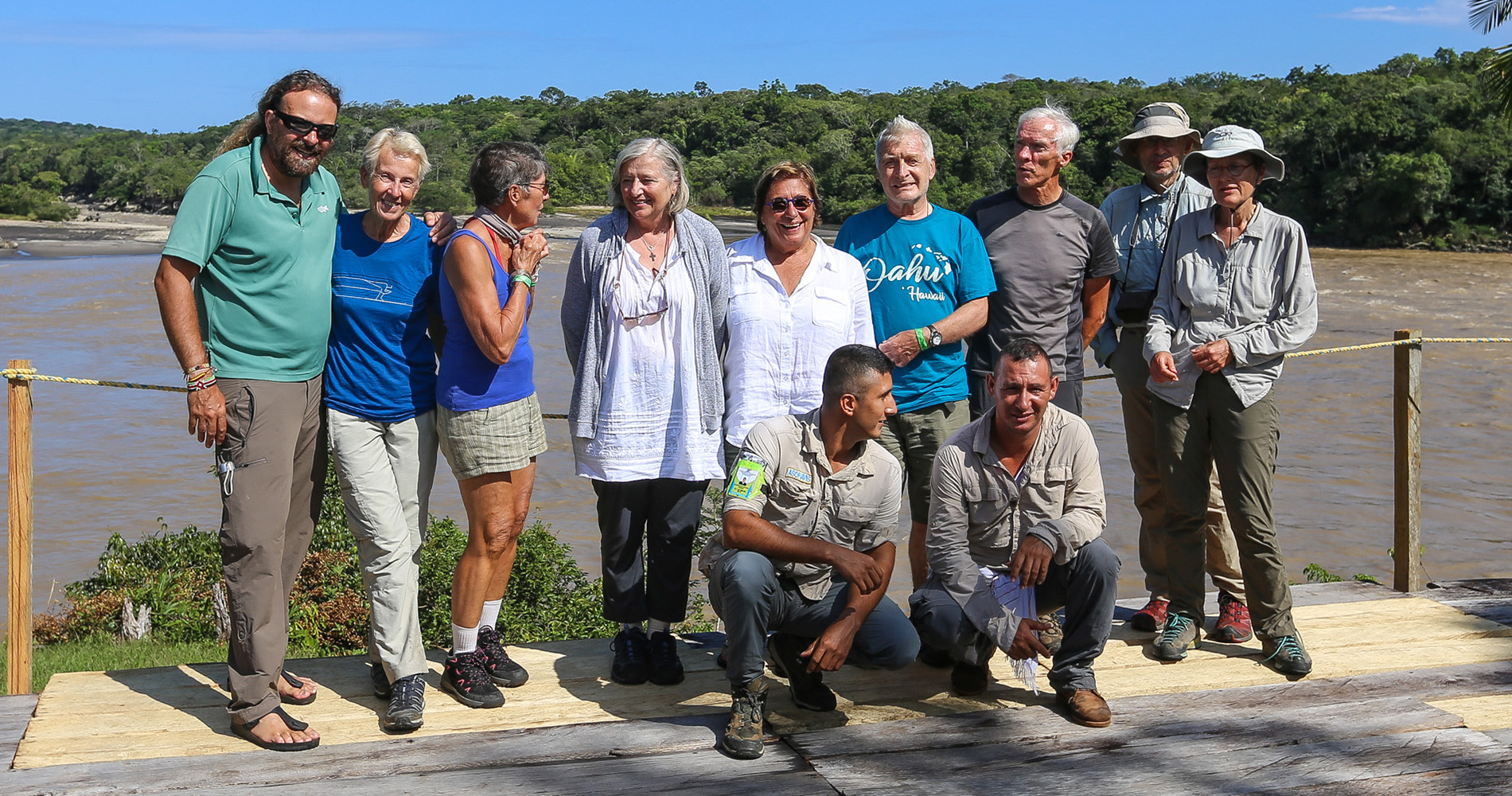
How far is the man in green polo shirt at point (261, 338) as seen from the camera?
121 inches

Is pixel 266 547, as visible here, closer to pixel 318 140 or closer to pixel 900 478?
pixel 318 140

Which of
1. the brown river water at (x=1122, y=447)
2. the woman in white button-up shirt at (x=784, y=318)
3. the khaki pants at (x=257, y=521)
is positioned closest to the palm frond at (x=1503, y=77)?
the brown river water at (x=1122, y=447)

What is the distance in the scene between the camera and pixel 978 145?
52.7m

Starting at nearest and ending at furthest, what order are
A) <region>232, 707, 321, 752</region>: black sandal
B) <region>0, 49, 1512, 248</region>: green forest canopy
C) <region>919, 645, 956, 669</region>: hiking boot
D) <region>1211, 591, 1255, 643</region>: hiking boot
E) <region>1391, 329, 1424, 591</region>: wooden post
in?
1. <region>232, 707, 321, 752</region>: black sandal
2. <region>919, 645, 956, 669</region>: hiking boot
3. <region>1211, 591, 1255, 643</region>: hiking boot
4. <region>1391, 329, 1424, 591</region>: wooden post
5. <region>0, 49, 1512, 248</region>: green forest canopy

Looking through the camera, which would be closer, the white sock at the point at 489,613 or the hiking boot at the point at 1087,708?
the hiking boot at the point at 1087,708

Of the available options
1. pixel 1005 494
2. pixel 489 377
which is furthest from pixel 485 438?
pixel 1005 494

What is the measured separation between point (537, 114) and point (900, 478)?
8780cm

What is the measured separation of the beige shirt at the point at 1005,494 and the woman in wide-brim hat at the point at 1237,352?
0.62 m

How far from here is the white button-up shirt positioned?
12.1 ft

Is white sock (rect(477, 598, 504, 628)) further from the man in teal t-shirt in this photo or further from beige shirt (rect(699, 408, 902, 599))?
the man in teal t-shirt

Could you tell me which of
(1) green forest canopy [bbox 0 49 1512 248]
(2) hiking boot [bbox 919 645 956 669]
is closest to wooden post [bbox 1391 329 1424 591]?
(2) hiking boot [bbox 919 645 956 669]

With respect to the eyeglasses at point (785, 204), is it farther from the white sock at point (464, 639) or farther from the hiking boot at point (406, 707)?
the hiking boot at point (406, 707)

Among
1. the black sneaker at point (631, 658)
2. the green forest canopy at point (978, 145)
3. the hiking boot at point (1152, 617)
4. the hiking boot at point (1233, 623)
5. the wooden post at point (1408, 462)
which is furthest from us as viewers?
the green forest canopy at point (978, 145)

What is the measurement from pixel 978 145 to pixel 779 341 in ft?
168
